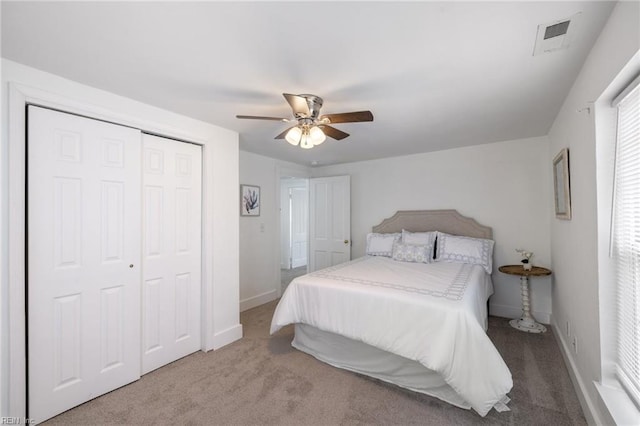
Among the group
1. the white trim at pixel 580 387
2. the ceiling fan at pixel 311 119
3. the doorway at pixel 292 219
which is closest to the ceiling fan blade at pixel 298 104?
the ceiling fan at pixel 311 119

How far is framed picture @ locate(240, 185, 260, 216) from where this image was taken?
3.93 m

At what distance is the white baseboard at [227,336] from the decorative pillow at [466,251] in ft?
8.54

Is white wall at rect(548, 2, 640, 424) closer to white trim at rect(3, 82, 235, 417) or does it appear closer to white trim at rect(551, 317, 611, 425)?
white trim at rect(551, 317, 611, 425)

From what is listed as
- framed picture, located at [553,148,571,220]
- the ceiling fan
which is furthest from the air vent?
framed picture, located at [553,148,571,220]

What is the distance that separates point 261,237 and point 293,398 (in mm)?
2566

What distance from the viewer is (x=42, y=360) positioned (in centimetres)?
181

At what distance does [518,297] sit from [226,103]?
4060 mm

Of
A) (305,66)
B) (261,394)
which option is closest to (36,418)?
(261,394)

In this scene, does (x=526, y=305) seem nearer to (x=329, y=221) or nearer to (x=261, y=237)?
(x=329, y=221)

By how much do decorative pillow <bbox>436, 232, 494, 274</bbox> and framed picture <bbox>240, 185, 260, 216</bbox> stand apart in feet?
8.73

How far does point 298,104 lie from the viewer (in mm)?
1880

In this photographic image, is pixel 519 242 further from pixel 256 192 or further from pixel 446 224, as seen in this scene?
pixel 256 192

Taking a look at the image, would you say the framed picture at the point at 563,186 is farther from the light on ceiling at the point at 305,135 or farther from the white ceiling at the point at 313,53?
the light on ceiling at the point at 305,135

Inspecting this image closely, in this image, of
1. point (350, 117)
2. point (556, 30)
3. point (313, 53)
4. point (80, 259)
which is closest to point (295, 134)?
point (350, 117)
